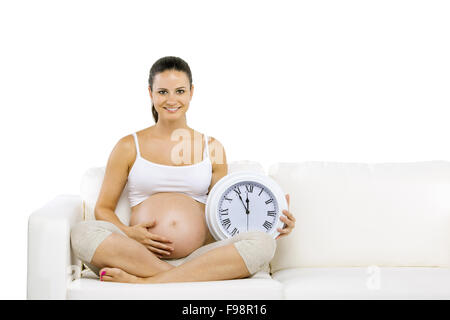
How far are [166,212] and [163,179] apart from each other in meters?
0.22

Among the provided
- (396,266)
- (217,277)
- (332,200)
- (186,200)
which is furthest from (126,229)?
(396,266)

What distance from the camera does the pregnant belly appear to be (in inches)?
125

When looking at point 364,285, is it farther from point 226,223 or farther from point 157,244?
point 157,244

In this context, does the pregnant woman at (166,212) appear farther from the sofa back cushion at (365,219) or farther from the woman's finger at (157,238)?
the sofa back cushion at (365,219)

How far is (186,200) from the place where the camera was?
3299mm

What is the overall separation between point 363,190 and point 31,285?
172 centimetres

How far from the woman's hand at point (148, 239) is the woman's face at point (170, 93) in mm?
579

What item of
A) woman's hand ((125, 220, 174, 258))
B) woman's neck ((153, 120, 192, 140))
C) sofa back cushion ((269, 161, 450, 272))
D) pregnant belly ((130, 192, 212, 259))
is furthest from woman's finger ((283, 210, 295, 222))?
woman's neck ((153, 120, 192, 140))

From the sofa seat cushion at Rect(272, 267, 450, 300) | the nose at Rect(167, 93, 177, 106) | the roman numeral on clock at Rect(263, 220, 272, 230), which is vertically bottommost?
the sofa seat cushion at Rect(272, 267, 450, 300)

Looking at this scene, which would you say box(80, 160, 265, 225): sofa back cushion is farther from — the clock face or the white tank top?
the clock face

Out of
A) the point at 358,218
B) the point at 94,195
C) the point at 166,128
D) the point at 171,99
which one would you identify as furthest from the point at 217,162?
the point at 358,218

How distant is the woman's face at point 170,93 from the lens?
333 centimetres

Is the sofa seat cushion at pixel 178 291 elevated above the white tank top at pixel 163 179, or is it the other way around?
the white tank top at pixel 163 179

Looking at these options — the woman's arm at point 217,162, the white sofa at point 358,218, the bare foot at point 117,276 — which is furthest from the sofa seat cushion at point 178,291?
the woman's arm at point 217,162
